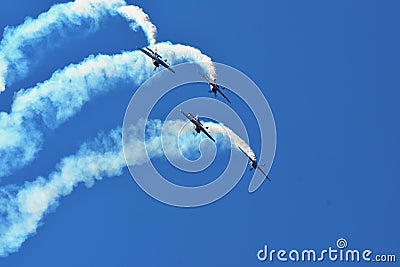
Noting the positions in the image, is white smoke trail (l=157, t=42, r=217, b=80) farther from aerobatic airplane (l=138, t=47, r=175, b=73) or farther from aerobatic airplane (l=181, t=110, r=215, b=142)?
aerobatic airplane (l=181, t=110, r=215, b=142)

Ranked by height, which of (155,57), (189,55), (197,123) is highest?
(189,55)

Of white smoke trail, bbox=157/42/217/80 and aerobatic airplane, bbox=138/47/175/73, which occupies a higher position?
white smoke trail, bbox=157/42/217/80

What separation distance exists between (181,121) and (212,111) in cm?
240

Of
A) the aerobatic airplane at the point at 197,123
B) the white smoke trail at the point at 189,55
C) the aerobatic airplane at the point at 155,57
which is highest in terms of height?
the white smoke trail at the point at 189,55

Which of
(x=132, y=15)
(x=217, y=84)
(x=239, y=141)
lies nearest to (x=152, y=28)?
(x=132, y=15)

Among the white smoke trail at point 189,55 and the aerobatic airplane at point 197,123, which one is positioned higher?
the white smoke trail at point 189,55

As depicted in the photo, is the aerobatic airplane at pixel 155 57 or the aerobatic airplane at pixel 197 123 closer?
the aerobatic airplane at pixel 155 57

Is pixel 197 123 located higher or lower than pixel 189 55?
lower

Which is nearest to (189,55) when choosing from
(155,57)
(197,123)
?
(155,57)

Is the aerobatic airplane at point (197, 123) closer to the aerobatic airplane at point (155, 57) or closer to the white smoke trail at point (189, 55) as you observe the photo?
the white smoke trail at point (189, 55)

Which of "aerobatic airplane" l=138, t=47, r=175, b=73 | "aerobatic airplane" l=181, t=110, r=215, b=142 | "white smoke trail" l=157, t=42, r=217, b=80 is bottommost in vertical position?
"aerobatic airplane" l=181, t=110, r=215, b=142

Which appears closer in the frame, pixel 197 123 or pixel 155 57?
pixel 155 57

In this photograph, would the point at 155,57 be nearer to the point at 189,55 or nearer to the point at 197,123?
the point at 189,55

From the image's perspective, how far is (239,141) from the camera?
7088 cm
